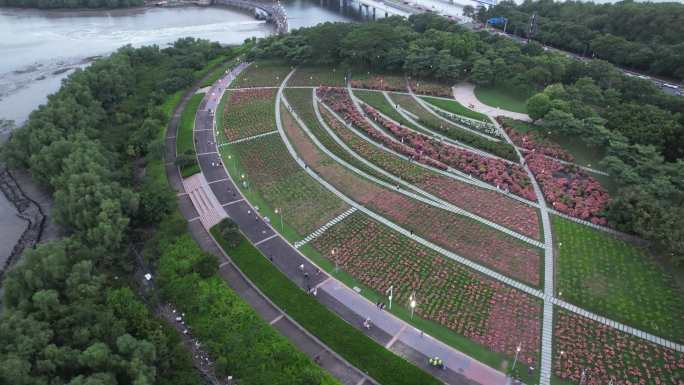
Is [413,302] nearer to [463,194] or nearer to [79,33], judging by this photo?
[463,194]

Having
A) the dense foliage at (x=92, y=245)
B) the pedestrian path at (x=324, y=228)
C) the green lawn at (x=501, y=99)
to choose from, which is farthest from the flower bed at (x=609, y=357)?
the green lawn at (x=501, y=99)

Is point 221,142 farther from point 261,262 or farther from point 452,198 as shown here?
point 452,198

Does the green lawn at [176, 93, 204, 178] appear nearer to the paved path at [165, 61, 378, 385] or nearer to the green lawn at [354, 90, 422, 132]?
the paved path at [165, 61, 378, 385]

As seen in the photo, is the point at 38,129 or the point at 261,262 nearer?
the point at 261,262

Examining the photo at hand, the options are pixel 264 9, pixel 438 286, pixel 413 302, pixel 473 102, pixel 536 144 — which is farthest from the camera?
pixel 264 9

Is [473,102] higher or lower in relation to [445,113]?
higher

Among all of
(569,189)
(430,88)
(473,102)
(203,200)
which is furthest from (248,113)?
(569,189)

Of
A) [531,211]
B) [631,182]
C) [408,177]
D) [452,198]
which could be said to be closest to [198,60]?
[408,177]
